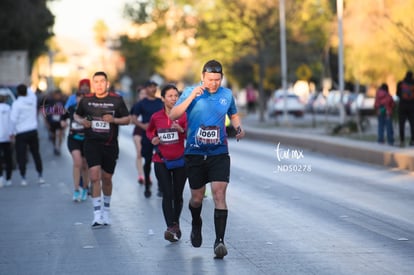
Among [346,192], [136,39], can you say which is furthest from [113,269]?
[136,39]

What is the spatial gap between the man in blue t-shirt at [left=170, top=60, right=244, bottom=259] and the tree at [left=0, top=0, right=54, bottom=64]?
3407 centimetres

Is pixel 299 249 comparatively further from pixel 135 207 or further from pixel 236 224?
pixel 135 207

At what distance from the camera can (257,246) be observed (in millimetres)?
10633

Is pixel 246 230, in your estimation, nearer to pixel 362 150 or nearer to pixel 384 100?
pixel 362 150

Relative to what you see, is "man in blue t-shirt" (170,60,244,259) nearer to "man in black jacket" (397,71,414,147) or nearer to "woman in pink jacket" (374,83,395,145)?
"man in black jacket" (397,71,414,147)

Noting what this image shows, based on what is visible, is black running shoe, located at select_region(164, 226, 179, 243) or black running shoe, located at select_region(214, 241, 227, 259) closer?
black running shoe, located at select_region(214, 241, 227, 259)

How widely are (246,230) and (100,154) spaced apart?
2.13 metres

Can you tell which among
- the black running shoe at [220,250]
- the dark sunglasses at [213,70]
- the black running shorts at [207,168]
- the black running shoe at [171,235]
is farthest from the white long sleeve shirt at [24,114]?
the black running shoe at [220,250]

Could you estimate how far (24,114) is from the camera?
19.2m

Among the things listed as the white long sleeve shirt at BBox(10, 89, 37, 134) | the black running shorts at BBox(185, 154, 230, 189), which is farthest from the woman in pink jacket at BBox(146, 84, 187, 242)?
the white long sleeve shirt at BBox(10, 89, 37, 134)

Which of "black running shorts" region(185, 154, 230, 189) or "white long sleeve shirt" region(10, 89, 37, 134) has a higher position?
"white long sleeve shirt" region(10, 89, 37, 134)

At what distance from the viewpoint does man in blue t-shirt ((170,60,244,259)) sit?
386 inches

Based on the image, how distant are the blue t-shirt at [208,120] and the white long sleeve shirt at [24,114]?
9671 millimetres

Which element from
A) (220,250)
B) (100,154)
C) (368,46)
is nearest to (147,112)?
(100,154)
